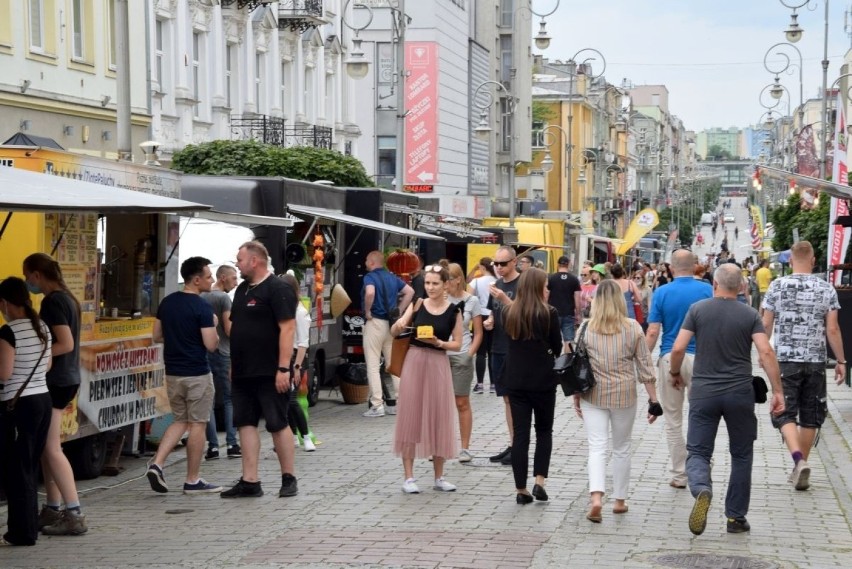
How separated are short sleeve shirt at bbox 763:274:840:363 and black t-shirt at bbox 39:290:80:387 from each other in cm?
523

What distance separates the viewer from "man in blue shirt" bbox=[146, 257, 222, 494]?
11523mm

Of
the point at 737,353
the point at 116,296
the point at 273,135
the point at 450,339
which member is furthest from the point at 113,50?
the point at 737,353

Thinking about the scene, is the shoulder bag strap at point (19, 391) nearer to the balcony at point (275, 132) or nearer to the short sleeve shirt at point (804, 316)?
the short sleeve shirt at point (804, 316)

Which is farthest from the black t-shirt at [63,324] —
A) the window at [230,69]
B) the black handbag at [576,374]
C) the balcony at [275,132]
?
the window at [230,69]

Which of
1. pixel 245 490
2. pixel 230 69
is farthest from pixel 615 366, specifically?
pixel 230 69

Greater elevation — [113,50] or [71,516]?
[113,50]

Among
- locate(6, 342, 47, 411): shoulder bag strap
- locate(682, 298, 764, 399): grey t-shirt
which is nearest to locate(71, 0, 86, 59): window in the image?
locate(6, 342, 47, 411): shoulder bag strap

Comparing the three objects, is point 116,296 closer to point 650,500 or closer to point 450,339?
point 450,339

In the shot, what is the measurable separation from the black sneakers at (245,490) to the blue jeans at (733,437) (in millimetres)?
3269

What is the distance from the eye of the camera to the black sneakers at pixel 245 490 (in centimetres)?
1124

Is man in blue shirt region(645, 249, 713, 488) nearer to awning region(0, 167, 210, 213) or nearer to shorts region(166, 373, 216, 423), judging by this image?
shorts region(166, 373, 216, 423)

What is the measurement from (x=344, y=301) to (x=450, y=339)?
7.08 meters

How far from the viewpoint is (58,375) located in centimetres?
984

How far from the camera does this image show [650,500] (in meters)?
11.1
